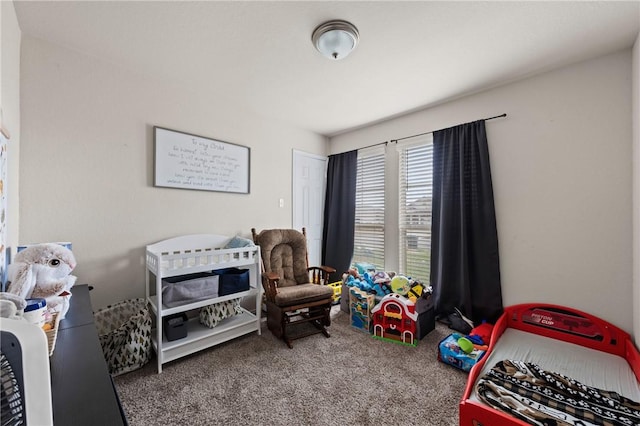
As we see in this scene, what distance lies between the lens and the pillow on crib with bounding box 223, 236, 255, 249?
273 cm

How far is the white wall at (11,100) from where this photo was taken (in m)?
1.45

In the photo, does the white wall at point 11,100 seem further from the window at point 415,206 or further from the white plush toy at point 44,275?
the window at point 415,206

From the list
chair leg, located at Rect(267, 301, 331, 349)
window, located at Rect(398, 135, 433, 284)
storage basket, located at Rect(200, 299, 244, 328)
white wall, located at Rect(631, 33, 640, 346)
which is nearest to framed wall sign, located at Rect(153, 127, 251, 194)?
storage basket, located at Rect(200, 299, 244, 328)

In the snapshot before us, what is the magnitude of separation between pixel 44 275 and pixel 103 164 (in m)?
1.31

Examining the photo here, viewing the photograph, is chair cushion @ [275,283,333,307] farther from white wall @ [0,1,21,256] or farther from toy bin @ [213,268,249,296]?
white wall @ [0,1,21,256]

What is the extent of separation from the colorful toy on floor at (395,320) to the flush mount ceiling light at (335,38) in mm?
2182

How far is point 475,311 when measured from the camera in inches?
101

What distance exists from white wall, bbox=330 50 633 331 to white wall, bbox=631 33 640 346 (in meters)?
0.07

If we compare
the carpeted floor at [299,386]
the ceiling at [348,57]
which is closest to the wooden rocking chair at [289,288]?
the carpeted floor at [299,386]

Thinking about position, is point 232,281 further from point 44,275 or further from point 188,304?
point 44,275

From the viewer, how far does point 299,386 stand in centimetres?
181

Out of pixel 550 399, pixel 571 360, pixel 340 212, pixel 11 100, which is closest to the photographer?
pixel 550 399

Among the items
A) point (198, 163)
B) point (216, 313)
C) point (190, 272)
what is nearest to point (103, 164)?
point (198, 163)

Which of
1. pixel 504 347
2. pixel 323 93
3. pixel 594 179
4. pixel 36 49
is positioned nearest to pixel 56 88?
pixel 36 49
